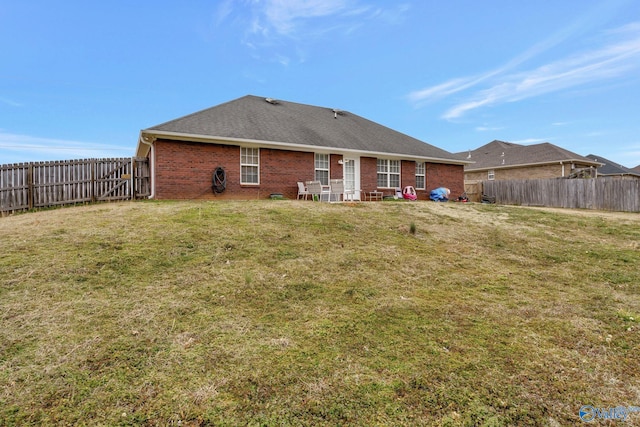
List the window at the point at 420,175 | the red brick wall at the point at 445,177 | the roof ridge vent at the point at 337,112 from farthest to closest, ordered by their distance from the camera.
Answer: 1. the roof ridge vent at the point at 337,112
2. the red brick wall at the point at 445,177
3. the window at the point at 420,175

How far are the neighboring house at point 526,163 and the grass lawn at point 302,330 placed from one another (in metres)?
22.4

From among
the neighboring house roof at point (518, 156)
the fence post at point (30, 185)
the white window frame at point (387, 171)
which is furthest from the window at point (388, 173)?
the fence post at point (30, 185)

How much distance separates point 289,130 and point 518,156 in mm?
23332

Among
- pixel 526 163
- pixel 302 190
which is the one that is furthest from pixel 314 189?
pixel 526 163

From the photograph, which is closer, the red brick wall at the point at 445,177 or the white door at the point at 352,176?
the white door at the point at 352,176

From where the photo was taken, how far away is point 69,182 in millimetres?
12609

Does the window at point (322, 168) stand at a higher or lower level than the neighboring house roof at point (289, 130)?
lower

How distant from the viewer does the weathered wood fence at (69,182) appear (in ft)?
39.5

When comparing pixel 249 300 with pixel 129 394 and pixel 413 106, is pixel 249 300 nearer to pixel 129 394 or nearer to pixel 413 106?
pixel 129 394

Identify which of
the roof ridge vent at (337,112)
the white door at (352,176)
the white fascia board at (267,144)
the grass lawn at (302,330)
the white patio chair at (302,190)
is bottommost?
the grass lawn at (302,330)

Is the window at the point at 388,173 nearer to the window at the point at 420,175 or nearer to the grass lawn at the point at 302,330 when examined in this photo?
the window at the point at 420,175

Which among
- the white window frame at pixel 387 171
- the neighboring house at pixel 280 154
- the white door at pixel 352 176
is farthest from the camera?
the white window frame at pixel 387 171

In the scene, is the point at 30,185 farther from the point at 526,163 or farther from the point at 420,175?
the point at 526,163

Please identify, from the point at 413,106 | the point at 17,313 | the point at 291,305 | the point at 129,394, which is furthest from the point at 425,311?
the point at 413,106
